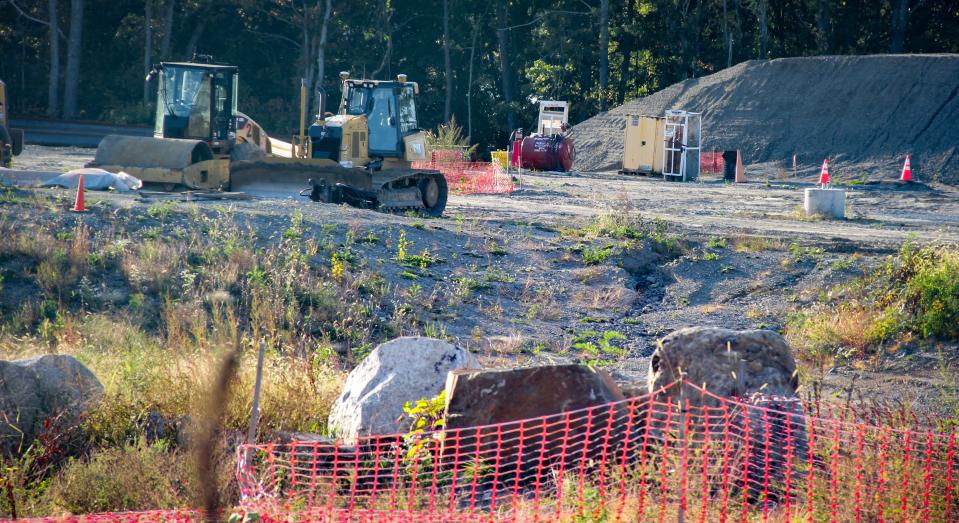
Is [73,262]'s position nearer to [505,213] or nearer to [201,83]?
[201,83]

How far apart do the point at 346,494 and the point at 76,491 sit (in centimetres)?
164

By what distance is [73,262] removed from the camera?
12969mm

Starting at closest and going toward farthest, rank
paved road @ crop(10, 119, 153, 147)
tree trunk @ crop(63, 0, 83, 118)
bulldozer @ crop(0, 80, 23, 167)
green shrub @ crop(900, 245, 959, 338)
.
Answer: green shrub @ crop(900, 245, 959, 338) < bulldozer @ crop(0, 80, 23, 167) < paved road @ crop(10, 119, 153, 147) < tree trunk @ crop(63, 0, 83, 118)

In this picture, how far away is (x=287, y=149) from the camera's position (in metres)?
24.8

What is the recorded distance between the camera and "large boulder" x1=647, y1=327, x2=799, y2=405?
284 inches

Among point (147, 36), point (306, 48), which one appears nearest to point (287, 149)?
point (147, 36)

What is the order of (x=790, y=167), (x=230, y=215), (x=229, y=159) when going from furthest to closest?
1. (x=790, y=167)
2. (x=229, y=159)
3. (x=230, y=215)

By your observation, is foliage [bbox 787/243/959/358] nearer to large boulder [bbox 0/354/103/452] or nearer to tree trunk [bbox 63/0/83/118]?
large boulder [bbox 0/354/103/452]

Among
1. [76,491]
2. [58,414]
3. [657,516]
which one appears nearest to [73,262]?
[58,414]

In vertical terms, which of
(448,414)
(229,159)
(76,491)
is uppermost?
(229,159)

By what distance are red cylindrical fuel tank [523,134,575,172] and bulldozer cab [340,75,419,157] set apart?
1521cm

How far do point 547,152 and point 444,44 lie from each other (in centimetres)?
2205

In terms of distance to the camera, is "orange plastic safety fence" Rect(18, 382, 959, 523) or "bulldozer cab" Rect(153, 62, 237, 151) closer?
"orange plastic safety fence" Rect(18, 382, 959, 523)

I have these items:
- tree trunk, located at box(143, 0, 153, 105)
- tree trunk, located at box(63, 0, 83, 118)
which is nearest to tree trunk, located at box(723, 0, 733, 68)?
tree trunk, located at box(143, 0, 153, 105)
